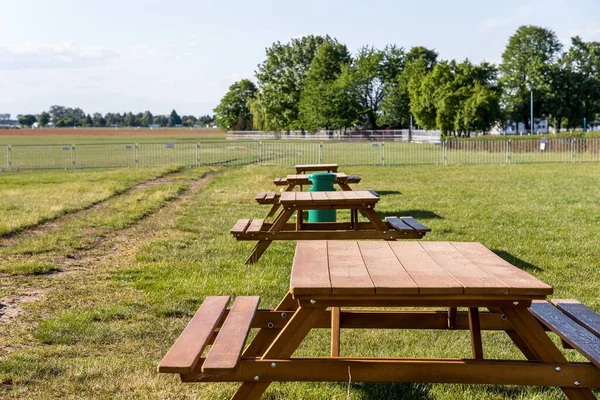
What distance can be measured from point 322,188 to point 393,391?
5759mm

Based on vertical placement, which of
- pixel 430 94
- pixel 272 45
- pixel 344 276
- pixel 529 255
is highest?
pixel 272 45

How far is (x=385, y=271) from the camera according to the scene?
311 centimetres

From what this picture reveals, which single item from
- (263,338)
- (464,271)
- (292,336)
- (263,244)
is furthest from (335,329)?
(263,244)

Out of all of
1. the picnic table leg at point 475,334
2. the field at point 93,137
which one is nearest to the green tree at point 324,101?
the field at point 93,137

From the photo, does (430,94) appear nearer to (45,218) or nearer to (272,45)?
(272,45)

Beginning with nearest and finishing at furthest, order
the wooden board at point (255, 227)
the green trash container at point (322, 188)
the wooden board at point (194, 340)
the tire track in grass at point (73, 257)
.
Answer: the wooden board at point (194, 340) → the tire track in grass at point (73, 257) → the wooden board at point (255, 227) → the green trash container at point (322, 188)

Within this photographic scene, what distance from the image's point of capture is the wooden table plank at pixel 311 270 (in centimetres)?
278

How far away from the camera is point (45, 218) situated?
11250mm

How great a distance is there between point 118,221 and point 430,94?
2275 inches

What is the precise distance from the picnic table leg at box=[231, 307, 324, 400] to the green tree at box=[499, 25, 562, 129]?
79744 mm

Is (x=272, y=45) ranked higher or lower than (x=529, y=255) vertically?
higher

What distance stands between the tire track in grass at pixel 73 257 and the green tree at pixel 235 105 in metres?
104

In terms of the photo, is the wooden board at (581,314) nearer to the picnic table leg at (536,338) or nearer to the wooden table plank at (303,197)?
the picnic table leg at (536,338)

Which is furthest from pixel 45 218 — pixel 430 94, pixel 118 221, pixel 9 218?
pixel 430 94
